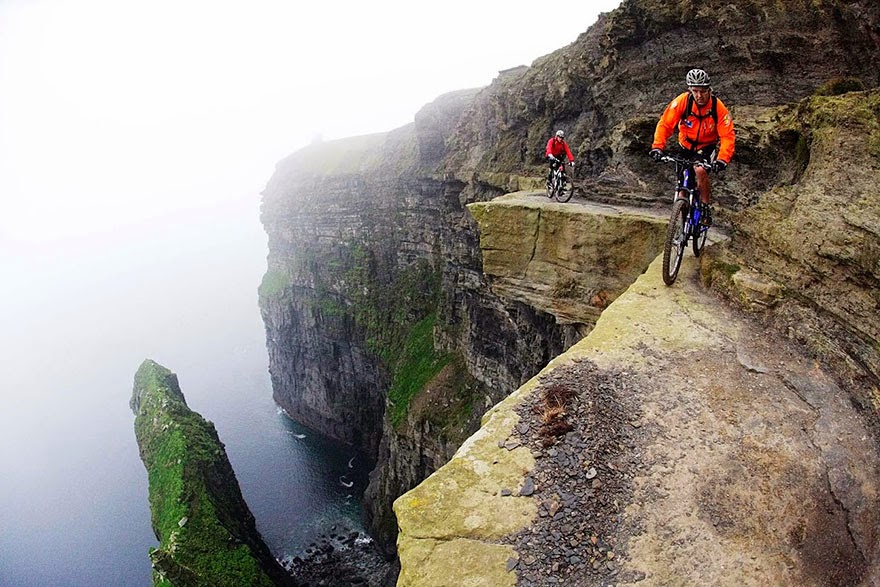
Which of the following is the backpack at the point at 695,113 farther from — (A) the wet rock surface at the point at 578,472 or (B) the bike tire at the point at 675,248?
(A) the wet rock surface at the point at 578,472

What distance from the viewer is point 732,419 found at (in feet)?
22.6

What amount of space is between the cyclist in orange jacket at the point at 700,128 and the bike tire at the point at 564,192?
24.0 ft

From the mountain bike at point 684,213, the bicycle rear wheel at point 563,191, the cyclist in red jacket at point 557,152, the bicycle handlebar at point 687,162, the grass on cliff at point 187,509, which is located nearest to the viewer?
the bicycle handlebar at point 687,162

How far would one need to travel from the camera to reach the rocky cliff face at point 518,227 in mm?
10289

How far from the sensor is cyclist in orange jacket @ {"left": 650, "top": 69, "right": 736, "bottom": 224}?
32.4 feet

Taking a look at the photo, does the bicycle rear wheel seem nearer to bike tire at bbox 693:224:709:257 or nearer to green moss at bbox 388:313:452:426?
bike tire at bbox 693:224:709:257

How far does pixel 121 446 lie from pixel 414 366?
4920cm

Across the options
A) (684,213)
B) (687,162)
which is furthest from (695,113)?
(684,213)

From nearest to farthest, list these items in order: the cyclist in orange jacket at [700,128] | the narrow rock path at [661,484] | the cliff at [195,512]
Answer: the narrow rock path at [661,484]
the cyclist in orange jacket at [700,128]
the cliff at [195,512]

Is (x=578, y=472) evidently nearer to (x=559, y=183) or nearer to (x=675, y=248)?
(x=675, y=248)

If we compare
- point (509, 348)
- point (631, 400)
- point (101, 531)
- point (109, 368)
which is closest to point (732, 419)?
point (631, 400)

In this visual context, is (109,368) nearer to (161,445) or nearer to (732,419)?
(161,445)

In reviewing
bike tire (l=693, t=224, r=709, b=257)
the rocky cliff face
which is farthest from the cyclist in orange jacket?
the rocky cliff face

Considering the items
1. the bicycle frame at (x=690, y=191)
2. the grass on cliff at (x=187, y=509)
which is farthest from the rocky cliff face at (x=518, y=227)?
the grass on cliff at (x=187, y=509)
